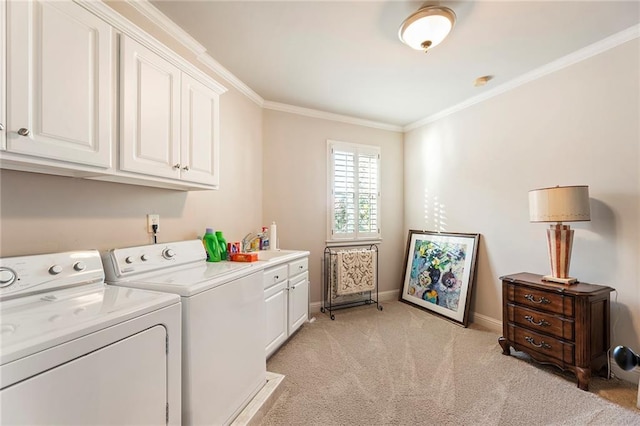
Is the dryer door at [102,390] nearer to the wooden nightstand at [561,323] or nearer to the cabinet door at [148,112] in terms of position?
the cabinet door at [148,112]

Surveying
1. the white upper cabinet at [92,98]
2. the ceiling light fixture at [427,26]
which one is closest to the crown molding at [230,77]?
the white upper cabinet at [92,98]

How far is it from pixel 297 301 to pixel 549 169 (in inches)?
108

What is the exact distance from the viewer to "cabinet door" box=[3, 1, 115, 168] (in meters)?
1.11

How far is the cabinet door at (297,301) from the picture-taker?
2.72 meters

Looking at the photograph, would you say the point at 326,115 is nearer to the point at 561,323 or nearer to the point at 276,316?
the point at 276,316

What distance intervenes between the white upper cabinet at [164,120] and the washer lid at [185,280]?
62 cm

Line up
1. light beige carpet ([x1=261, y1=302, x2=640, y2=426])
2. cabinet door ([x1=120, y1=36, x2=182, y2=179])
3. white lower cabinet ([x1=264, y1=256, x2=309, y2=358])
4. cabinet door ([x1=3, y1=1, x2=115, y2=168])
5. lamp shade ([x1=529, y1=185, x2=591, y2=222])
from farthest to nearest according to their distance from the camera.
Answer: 1. white lower cabinet ([x1=264, y1=256, x2=309, y2=358])
2. lamp shade ([x1=529, y1=185, x2=591, y2=222])
3. light beige carpet ([x1=261, y1=302, x2=640, y2=426])
4. cabinet door ([x1=120, y1=36, x2=182, y2=179])
5. cabinet door ([x1=3, y1=1, x2=115, y2=168])

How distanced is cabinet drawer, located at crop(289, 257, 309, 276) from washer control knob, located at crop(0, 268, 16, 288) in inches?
73.3

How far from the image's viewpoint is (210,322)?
1.43 meters

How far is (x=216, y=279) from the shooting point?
4.98ft

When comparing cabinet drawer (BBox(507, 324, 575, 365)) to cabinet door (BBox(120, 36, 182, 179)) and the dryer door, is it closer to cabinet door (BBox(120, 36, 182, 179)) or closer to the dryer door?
the dryer door

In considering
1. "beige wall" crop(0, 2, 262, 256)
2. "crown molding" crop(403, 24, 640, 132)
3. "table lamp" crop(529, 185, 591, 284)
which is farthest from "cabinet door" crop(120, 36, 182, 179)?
"crown molding" crop(403, 24, 640, 132)

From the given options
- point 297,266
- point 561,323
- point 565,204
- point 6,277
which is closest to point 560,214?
point 565,204

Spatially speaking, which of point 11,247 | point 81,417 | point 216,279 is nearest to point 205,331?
point 216,279
